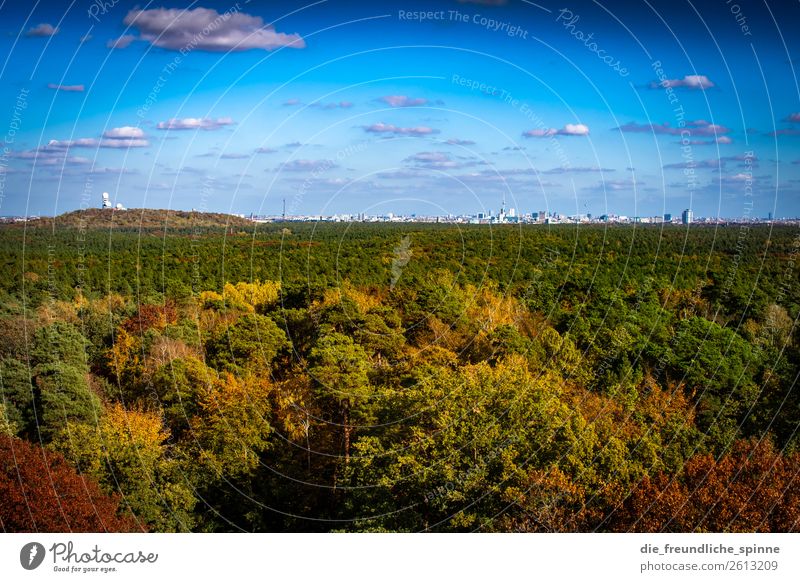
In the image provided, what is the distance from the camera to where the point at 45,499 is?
18.2m

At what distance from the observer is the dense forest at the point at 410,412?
1984 centimetres

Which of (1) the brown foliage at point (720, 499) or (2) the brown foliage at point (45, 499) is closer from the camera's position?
(2) the brown foliage at point (45, 499)

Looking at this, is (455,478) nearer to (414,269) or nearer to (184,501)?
(184,501)

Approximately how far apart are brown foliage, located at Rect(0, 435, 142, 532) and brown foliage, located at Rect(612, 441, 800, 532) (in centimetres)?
1293

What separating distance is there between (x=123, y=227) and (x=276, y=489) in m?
141
